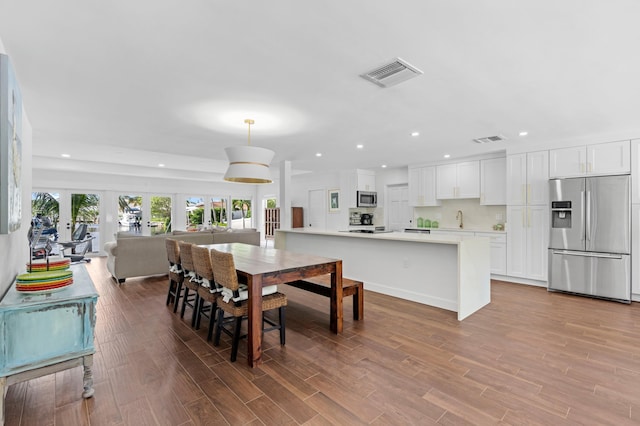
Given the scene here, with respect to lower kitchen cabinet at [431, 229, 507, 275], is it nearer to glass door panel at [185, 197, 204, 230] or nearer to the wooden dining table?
the wooden dining table

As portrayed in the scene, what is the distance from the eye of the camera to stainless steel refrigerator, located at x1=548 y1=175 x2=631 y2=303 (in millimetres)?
4270

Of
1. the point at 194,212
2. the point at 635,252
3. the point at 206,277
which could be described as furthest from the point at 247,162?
the point at 194,212

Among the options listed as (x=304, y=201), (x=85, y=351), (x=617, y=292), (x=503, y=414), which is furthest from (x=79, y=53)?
(x=304, y=201)

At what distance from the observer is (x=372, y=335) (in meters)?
3.07

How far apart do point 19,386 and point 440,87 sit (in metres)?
4.03

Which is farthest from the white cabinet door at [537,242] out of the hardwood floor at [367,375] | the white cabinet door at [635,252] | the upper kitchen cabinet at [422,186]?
the upper kitchen cabinet at [422,186]

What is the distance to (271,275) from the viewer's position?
2717 millimetres

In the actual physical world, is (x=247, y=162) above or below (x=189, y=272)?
above

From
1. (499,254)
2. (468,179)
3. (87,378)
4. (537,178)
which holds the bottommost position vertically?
(87,378)

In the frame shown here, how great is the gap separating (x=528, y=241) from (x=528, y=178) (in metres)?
1.05

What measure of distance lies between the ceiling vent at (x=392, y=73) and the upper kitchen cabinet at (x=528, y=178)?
3734 millimetres

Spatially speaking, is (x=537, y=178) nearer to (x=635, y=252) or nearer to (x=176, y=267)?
(x=635, y=252)

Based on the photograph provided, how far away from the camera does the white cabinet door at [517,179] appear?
522 centimetres

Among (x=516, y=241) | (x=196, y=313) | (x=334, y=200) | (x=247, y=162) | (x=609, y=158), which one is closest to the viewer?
(x=196, y=313)
